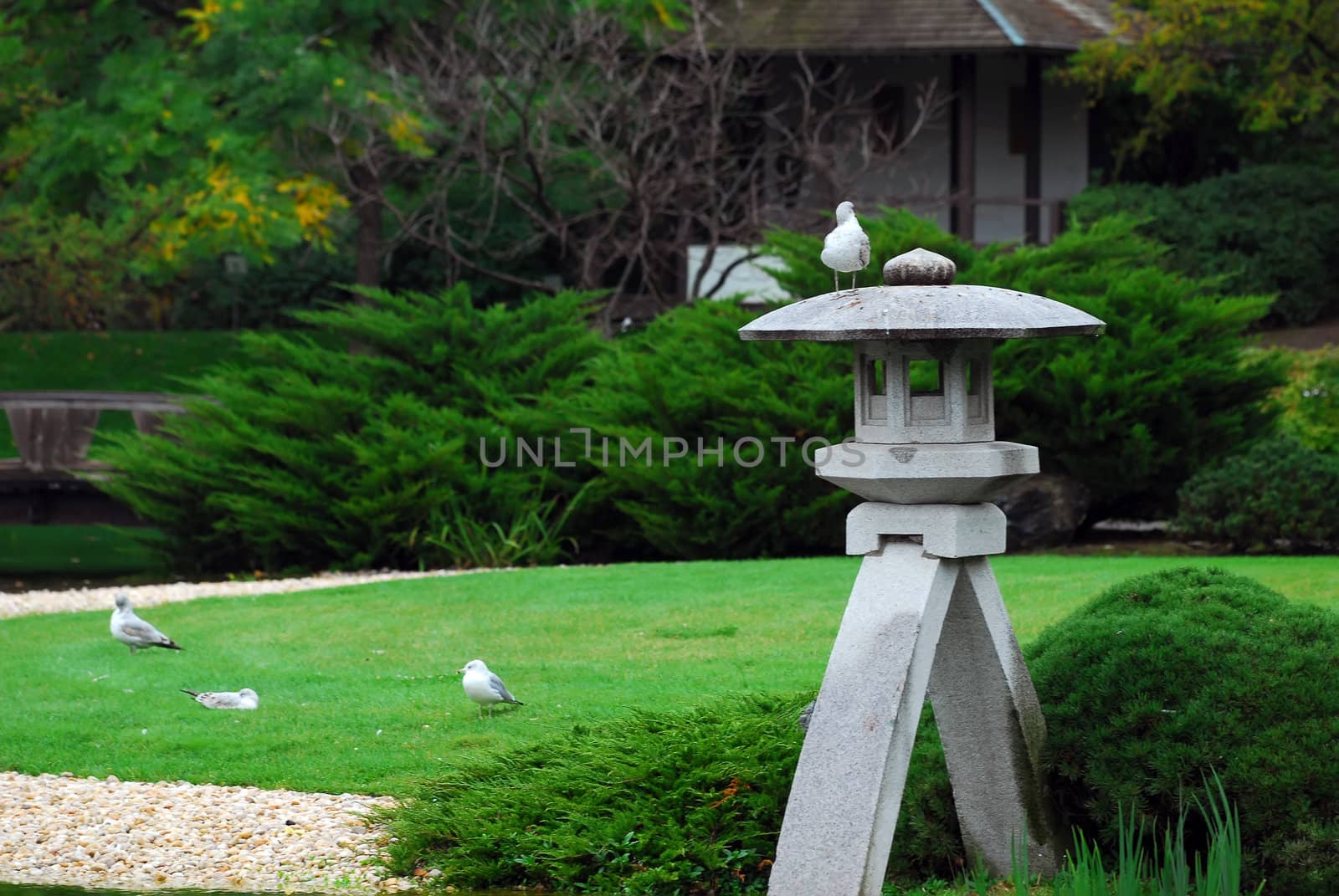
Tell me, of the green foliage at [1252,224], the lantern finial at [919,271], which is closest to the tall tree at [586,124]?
the green foliage at [1252,224]

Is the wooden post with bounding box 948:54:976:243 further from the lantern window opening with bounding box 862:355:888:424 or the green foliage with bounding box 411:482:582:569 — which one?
the lantern window opening with bounding box 862:355:888:424

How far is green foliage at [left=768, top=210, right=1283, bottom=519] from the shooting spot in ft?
41.5

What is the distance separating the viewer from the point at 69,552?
1941cm

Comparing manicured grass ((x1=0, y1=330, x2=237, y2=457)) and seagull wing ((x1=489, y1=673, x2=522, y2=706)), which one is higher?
manicured grass ((x1=0, y1=330, x2=237, y2=457))

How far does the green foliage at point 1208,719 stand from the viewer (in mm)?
5012

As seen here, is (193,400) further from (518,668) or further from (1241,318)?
(1241,318)

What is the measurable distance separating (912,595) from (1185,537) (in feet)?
27.1

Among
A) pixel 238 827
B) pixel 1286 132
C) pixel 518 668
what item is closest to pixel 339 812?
pixel 238 827

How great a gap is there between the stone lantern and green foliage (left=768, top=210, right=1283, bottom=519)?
7295 mm

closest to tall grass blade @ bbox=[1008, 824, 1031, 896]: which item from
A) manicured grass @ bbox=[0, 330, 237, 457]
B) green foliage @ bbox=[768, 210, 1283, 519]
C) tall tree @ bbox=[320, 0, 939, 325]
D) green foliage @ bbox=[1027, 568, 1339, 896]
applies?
green foliage @ bbox=[1027, 568, 1339, 896]

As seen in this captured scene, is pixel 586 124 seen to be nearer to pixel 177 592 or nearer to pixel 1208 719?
pixel 177 592

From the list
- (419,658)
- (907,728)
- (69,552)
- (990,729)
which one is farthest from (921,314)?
(69,552)

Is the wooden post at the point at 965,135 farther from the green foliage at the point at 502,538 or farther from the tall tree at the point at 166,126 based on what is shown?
the green foliage at the point at 502,538

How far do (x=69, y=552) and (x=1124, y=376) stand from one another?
13.0 metres
